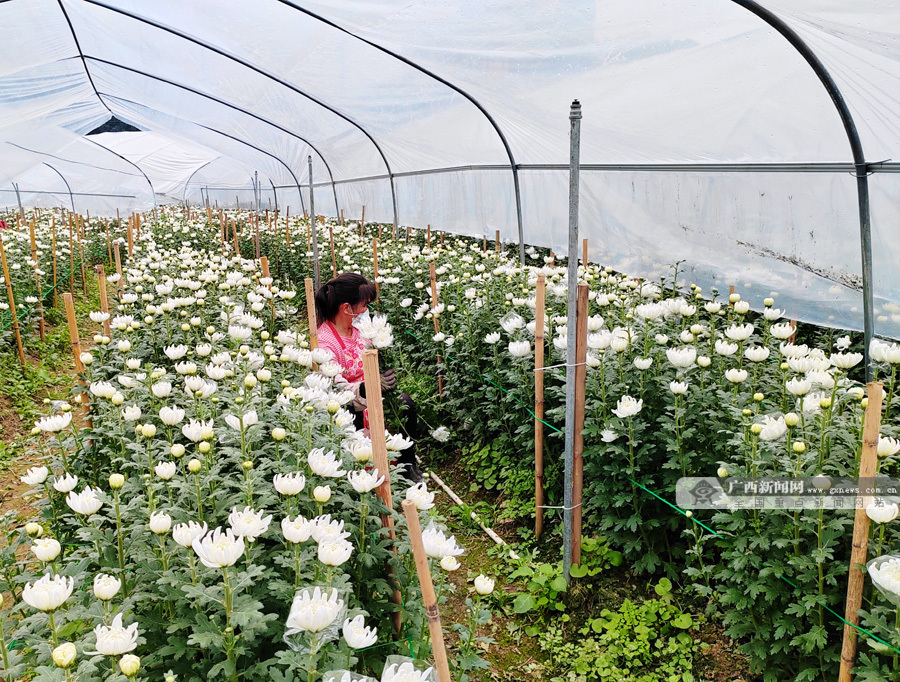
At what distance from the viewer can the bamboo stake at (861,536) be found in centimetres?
170

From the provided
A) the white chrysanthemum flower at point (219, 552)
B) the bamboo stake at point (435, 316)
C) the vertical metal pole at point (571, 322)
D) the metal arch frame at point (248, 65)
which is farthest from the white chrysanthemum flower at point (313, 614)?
the metal arch frame at point (248, 65)

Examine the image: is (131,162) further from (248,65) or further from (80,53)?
(248,65)

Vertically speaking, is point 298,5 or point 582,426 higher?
point 298,5

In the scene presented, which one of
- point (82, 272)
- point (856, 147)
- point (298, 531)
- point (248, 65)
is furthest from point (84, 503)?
point (82, 272)

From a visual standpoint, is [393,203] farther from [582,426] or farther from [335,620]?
[335,620]

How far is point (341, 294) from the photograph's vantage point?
12.8 feet

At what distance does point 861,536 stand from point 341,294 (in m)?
2.87

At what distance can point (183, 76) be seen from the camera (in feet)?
29.0

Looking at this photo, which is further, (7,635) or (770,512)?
(770,512)

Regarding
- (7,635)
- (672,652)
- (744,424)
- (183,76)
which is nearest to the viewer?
(7,635)

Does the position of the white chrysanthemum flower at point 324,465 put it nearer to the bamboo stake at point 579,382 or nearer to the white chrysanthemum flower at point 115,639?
the white chrysanthemum flower at point 115,639

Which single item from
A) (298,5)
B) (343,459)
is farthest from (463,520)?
(298,5)

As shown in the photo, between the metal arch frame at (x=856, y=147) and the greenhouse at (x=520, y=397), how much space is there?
0.6 inches

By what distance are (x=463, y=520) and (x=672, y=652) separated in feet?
4.70
